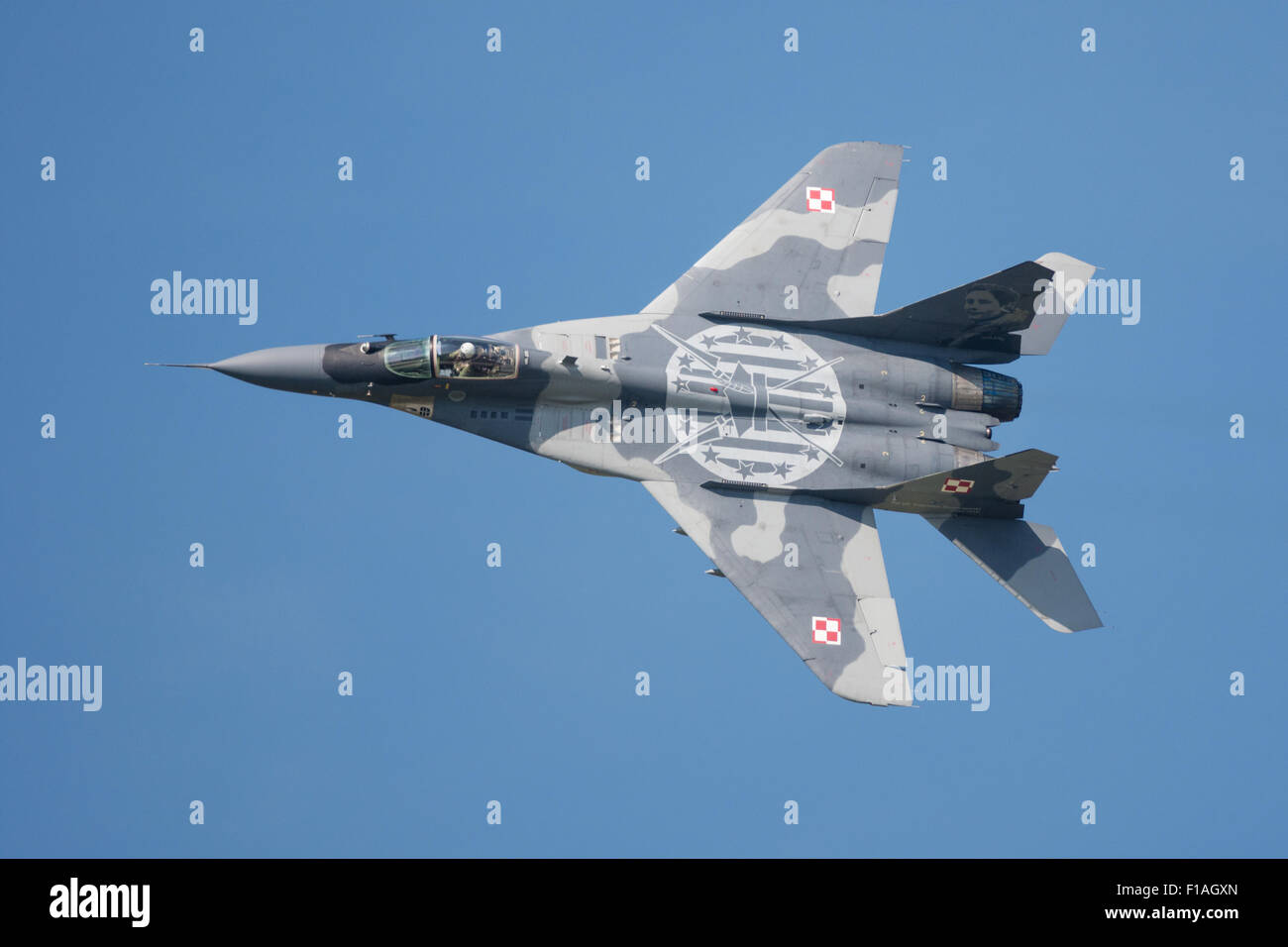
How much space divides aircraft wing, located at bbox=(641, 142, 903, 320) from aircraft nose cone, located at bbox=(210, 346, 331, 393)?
6647 mm

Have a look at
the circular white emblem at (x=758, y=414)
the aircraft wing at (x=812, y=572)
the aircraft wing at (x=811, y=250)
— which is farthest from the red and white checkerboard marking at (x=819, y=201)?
the aircraft wing at (x=812, y=572)

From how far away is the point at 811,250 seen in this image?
32.9 metres

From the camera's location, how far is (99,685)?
106ft

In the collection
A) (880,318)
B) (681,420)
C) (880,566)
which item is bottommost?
(880,566)

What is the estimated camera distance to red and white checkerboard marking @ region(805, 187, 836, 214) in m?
33.3

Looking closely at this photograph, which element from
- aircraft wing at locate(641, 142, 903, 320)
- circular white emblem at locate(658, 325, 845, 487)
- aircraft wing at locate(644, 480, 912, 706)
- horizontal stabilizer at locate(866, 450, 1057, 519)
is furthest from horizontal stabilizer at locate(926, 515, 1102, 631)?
aircraft wing at locate(641, 142, 903, 320)

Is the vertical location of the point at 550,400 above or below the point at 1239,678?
above

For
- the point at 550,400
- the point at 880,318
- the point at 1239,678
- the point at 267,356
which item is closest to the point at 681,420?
the point at 550,400

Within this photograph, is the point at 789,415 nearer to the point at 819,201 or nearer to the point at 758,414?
the point at 758,414

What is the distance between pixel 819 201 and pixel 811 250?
1.21m

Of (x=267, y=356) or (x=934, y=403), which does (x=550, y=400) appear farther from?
(x=934, y=403)

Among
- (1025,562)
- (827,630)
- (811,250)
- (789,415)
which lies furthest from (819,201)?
(827,630)

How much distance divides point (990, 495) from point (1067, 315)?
4352 mm

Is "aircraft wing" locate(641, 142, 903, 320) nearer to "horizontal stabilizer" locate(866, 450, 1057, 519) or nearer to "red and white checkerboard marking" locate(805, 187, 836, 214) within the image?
"red and white checkerboard marking" locate(805, 187, 836, 214)
